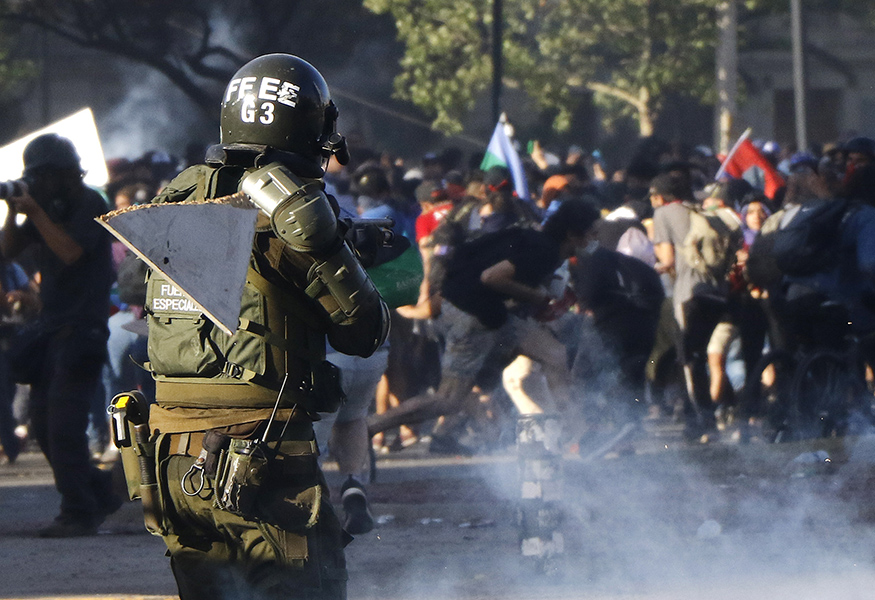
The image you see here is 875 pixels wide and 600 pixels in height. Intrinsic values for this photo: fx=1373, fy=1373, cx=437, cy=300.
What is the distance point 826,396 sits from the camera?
26.8ft

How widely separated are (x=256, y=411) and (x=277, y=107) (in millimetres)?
718

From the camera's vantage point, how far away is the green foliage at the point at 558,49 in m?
22.4

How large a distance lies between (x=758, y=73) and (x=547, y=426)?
31.1 m

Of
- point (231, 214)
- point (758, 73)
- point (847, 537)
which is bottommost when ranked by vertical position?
point (847, 537)

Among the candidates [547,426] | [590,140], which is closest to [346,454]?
[547,426]

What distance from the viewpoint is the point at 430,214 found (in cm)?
964

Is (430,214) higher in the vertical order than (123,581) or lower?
higher

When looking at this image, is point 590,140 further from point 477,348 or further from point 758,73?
point 477,348

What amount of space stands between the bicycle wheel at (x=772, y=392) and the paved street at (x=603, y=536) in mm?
504

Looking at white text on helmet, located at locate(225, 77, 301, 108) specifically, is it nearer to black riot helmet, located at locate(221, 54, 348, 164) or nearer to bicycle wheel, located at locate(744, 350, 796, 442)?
black riot helmet, located at locate(221, 54, 348, 164)

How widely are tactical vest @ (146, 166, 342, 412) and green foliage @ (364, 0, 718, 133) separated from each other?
61.1 feet

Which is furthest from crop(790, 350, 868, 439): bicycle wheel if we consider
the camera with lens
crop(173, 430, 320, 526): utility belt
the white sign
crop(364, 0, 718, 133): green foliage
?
crop(364, 0, 718, 133): green foliage

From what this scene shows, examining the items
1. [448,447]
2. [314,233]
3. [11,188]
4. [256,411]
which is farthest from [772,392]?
[314,233]

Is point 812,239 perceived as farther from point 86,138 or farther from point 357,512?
point 86,138
